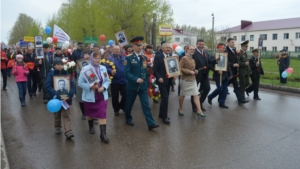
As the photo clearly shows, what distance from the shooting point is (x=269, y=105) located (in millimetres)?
8852

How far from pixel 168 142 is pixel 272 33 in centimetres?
6459

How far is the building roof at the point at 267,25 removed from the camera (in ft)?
196

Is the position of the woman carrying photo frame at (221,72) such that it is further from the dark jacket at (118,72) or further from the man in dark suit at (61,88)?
the man in dark suit at (61,88)

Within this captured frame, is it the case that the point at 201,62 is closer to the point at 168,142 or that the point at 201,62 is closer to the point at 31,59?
the point at 168,142

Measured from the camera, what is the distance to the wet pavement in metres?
4.54

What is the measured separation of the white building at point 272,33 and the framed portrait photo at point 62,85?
5759 centimetres

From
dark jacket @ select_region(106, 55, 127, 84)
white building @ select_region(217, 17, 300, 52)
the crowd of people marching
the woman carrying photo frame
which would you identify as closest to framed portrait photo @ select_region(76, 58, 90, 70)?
the crowd of people marching

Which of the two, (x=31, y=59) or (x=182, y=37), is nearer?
(x=31, y=59)

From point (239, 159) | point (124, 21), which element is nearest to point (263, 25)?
point (124, 21)

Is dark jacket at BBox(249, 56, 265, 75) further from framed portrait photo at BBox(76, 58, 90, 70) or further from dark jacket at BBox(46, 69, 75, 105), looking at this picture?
dark jacket at BBox(46, 69, 75, 105)

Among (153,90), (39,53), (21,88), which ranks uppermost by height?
(39,53)

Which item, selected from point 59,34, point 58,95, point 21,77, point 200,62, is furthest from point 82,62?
point 59,34

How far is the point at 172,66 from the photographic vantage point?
685 cm

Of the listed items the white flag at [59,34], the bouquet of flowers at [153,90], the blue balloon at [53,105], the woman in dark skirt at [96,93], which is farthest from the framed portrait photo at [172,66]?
the white flag at [59,34]
